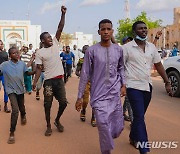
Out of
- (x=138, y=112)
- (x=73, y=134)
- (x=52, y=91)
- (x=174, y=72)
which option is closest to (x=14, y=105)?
(x=52, y=91)

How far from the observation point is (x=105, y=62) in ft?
12.6

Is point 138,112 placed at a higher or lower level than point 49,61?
lower

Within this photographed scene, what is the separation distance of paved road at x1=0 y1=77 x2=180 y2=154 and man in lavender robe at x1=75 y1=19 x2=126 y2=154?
0.72m

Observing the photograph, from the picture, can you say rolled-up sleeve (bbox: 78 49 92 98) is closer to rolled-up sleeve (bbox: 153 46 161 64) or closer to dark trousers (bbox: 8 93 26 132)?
rolled-up sleeve (bbox: 153 46 161 64)

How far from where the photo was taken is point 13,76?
5.36 metres

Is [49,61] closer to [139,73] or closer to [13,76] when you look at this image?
[13,76]

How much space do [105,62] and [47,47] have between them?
5.94 feet

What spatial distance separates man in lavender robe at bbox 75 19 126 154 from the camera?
3803 millimetres

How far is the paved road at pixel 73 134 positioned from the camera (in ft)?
15.1

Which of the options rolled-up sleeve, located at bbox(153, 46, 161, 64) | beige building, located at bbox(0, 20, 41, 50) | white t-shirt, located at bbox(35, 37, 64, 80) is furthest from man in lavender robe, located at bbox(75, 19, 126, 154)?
beige building, located at bbox(0, 20, 41, 50)

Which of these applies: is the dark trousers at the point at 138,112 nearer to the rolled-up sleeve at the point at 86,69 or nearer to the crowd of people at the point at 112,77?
the crowd of people at the point at 112,77

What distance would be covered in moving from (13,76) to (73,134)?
1432 millimetres

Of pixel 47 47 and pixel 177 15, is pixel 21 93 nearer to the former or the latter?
pixel 47 47

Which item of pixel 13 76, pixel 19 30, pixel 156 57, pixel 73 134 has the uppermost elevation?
pixel 19 30
